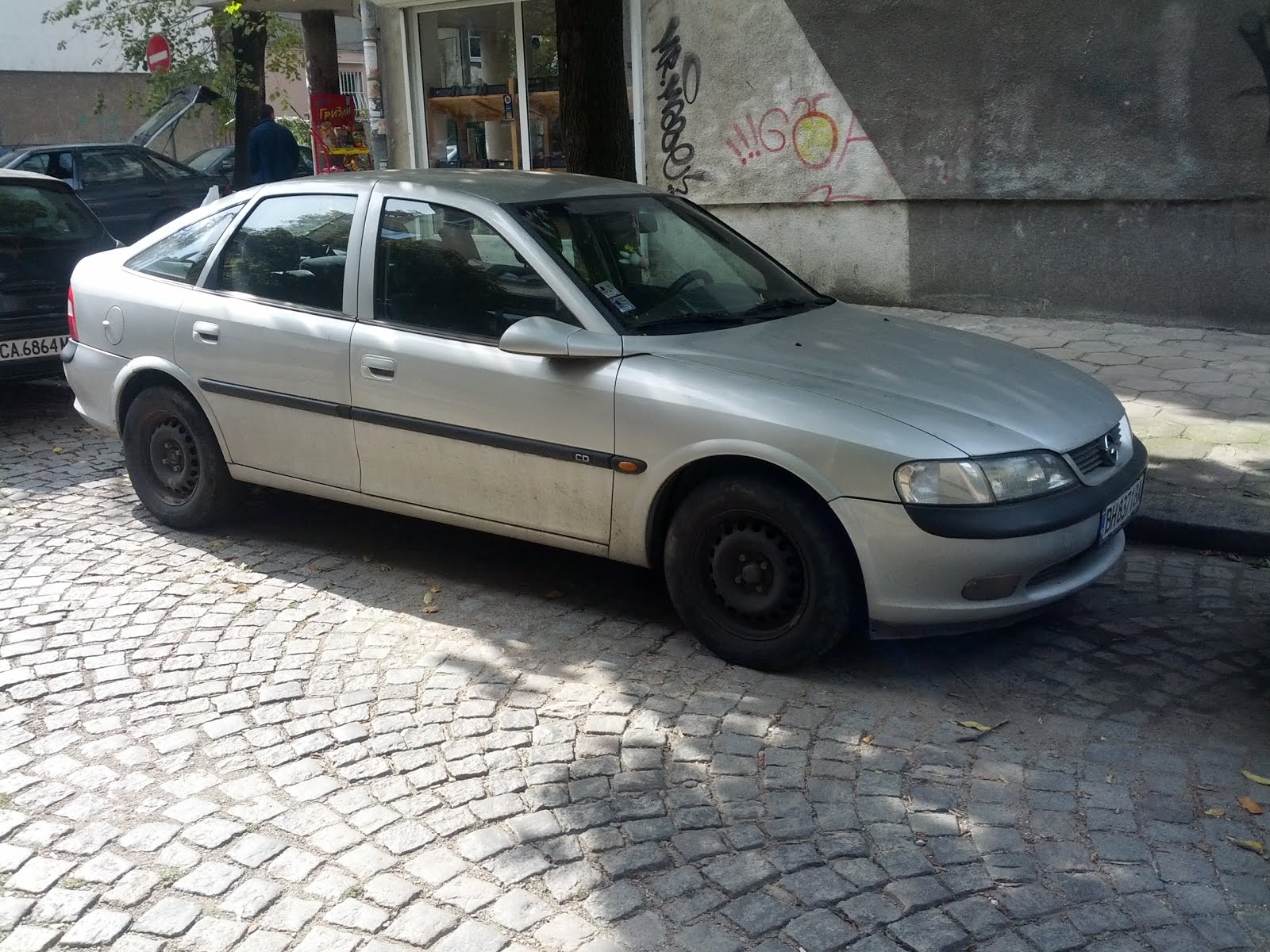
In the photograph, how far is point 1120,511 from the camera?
4.59 meters

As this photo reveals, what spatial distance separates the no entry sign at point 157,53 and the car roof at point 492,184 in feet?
45.9

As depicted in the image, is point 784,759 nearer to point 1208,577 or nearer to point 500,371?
point 500,371

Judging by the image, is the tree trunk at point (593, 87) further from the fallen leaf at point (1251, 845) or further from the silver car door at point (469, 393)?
the fallen leaf at point (1251, 845)

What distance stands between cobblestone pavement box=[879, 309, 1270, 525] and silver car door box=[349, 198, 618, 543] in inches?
121

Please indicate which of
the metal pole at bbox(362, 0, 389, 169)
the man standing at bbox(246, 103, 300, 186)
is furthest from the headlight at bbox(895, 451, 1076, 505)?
the man standing at bbox(246, 103, 300, 186)

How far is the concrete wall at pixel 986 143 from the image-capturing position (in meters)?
9.58

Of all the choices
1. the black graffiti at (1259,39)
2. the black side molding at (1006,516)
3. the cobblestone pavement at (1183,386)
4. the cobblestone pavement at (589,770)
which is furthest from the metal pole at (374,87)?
the black side molding at (1006,516)

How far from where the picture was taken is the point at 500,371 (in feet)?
16.1

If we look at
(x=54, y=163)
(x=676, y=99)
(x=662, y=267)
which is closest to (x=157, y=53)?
(x=54, y=163)

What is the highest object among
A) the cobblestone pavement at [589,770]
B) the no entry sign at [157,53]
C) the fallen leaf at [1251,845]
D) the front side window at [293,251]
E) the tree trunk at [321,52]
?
the no entry sign at [157,53]

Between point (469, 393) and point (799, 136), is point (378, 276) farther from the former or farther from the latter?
point (799, 136)

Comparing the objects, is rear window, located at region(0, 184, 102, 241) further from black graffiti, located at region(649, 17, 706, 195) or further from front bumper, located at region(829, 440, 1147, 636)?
front bumper, located at region(829, 440, 1147, 636)

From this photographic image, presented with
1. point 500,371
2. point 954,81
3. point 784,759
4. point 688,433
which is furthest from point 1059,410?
point 954,81

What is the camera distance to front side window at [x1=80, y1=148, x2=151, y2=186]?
17047 mm
